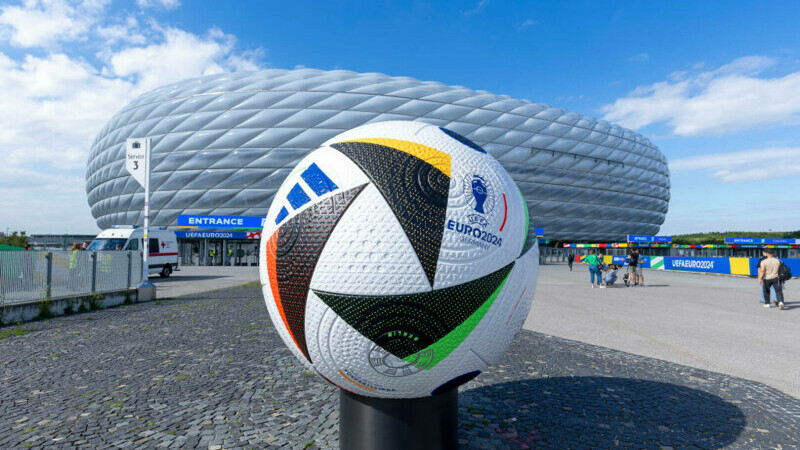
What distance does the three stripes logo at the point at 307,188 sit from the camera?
2.41 m

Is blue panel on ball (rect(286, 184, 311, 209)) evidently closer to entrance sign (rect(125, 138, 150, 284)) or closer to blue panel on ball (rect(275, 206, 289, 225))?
blue panel on ball (rect(275, 206, 289, 225))

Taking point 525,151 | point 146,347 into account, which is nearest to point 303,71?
point 525,151

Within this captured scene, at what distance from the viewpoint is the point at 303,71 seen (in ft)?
162

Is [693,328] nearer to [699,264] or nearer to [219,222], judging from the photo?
[699,264]

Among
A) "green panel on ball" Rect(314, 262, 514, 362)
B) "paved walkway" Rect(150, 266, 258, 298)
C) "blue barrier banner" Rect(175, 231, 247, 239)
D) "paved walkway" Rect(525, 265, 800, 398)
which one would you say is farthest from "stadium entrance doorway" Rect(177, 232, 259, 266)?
"green panel on ball" Rect(314, 262, 514, 362)

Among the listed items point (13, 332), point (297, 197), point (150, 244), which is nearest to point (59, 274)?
point (13, 332)

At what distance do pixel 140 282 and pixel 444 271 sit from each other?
43.5 feet

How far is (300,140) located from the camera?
43.4 m

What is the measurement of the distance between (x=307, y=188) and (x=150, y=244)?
67.8 ft

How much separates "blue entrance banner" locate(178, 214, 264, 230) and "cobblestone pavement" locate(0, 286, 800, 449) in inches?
1416

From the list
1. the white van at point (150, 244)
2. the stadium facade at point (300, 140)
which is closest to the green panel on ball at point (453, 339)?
the white van at point (150, 244)

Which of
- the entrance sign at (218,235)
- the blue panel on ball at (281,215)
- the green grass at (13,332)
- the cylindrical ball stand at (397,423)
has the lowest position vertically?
the green grass at (13,332)

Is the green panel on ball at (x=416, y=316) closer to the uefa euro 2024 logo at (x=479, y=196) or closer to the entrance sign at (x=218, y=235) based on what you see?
the uefa euro 2024 logo at (x=479, y=196)

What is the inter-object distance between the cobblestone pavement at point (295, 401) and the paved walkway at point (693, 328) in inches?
31.4
